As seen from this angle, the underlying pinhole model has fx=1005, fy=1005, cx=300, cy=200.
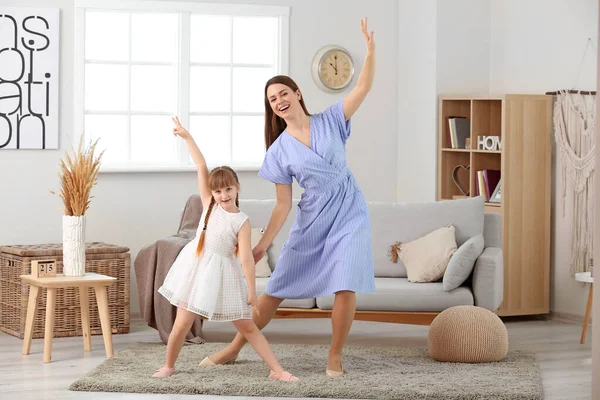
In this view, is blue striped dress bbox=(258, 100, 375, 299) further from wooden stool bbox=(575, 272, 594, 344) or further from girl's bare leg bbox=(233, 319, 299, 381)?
wooden stool bbox=(575, 272, 594, 344)

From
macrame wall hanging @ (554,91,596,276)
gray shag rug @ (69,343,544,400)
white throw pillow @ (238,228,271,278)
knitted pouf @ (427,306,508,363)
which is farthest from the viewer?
macrame wall hanging @ (554,91,596,276)

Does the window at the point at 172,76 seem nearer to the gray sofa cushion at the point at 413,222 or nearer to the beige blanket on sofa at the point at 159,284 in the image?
the beige blanket on sofa at the point at 159,284

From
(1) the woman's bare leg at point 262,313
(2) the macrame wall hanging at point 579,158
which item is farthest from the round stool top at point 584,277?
(1) the woman's bare leg at point 262,313

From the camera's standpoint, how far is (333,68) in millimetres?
7348

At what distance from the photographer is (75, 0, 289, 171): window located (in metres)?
6.86

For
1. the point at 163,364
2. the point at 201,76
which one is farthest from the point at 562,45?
the point at 163,364

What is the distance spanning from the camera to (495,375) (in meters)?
4.80

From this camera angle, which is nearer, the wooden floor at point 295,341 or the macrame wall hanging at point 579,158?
the wooden floor at point 295,341

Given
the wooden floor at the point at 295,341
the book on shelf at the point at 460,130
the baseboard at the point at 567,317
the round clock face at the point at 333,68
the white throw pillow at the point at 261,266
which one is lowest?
the wooden floor at the point at 295,341

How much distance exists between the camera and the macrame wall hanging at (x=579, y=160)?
6426 mm

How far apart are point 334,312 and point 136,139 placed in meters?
2.85

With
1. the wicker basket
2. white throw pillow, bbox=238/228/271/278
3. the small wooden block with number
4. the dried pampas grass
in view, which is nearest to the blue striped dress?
white throw pillow, bbox=238/228/271/278

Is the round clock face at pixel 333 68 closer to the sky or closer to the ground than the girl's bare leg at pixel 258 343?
closer to the sky

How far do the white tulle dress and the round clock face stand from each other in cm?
287
